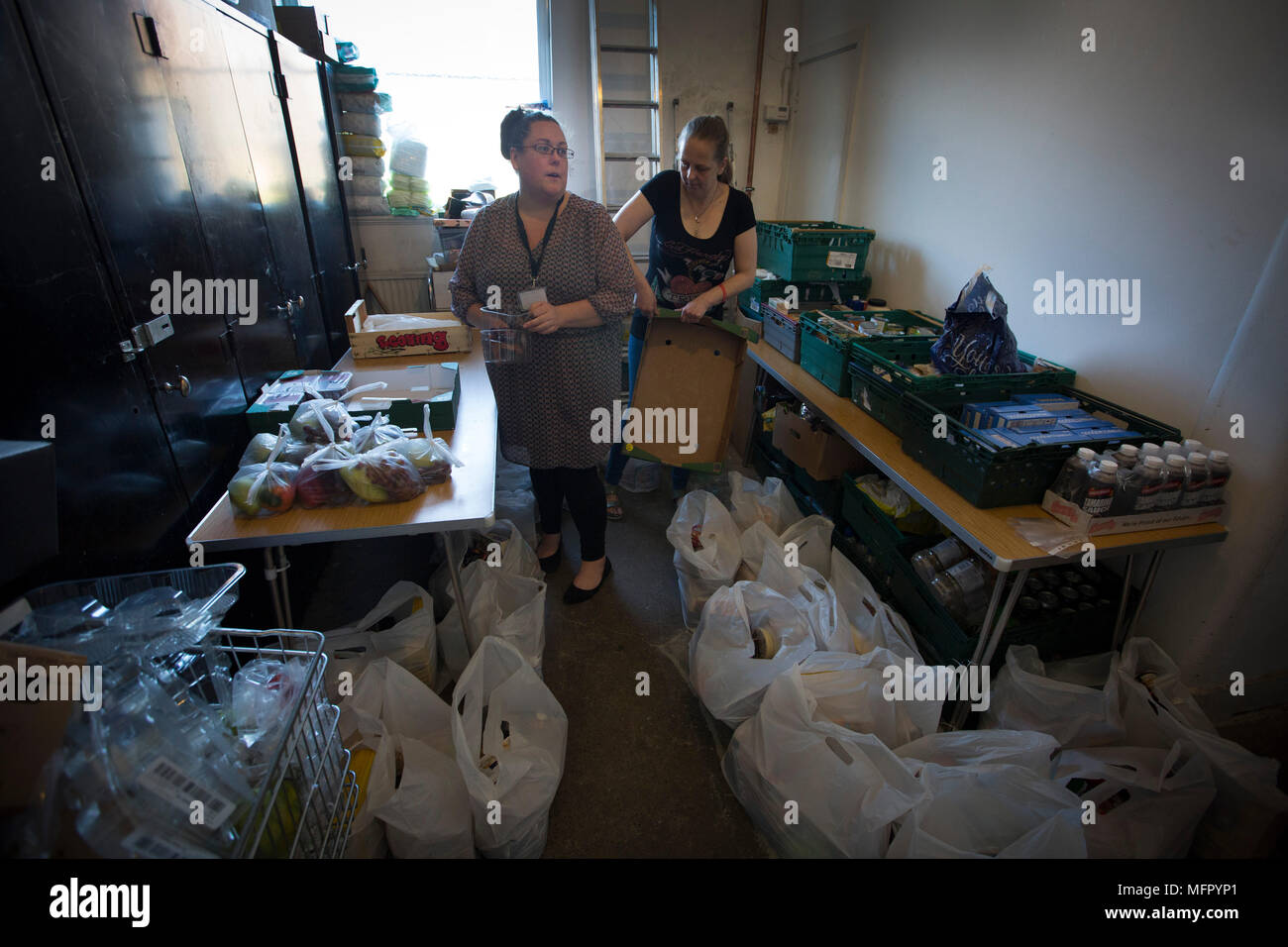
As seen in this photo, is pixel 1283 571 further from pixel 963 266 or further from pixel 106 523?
pixel 106 523

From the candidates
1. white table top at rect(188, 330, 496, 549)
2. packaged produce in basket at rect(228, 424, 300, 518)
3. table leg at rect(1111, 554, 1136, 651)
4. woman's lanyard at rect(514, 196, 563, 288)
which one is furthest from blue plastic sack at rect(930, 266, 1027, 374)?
packaged produce in basket at rect(228, 424, 300, 518)

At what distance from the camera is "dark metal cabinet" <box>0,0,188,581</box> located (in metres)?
0.91

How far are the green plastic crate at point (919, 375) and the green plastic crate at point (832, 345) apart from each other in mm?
69

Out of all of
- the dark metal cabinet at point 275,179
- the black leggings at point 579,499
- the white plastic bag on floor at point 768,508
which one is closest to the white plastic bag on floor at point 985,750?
the white plastic bag on floor at point 768,508

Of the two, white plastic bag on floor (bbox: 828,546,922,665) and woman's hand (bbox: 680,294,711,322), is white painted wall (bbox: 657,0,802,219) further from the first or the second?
white plastic bag on floor (bbox: 828,546,922,665)

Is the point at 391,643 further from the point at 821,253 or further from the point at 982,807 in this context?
the point at 821,253

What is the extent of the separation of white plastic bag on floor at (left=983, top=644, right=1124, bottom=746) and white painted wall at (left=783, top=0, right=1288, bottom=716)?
0.85ft

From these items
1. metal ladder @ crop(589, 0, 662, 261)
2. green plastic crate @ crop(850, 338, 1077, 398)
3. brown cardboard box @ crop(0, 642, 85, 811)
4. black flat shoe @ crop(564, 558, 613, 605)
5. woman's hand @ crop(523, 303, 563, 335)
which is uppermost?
metal ladder @ crop(589, 0, 662, 261)

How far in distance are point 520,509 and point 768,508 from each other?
1.17m

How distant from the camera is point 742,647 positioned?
1516mm

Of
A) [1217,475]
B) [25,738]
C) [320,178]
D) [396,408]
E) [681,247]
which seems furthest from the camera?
[320,178]

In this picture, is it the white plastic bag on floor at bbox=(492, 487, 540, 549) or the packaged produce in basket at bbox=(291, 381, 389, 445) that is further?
the white plastic bag on floor at bbox=(492, 487, 540, 549)

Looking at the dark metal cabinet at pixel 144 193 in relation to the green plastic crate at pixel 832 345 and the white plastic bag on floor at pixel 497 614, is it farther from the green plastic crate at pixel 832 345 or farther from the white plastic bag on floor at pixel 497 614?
the green plastic crate at pixel 832 345

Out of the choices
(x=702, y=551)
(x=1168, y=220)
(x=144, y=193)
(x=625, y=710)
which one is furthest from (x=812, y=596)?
(x=144, y=193)
